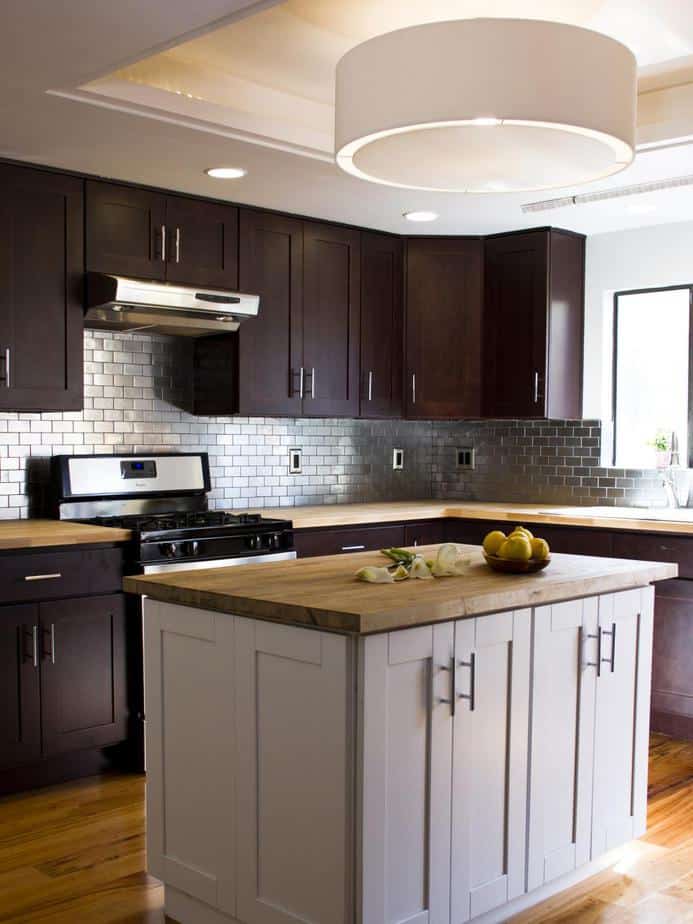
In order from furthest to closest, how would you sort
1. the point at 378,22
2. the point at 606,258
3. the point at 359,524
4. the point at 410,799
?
1. the point at 606,258
2. the point at 359,524
3. the point at 378,22
4. the point at 410,799

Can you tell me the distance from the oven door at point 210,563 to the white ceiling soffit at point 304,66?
1.66 m

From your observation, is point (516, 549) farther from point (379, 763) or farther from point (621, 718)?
point (379, 763)

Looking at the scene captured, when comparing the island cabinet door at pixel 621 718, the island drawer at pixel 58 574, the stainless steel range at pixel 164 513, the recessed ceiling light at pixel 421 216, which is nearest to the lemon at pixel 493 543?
the island cabinet door at pixel 621 718

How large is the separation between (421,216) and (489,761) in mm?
3130

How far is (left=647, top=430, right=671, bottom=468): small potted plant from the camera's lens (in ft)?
17.3

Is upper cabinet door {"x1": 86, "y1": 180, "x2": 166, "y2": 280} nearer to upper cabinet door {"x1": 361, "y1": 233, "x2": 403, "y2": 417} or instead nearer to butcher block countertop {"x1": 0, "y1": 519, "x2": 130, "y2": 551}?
butcher block countertop {"x1": 0, "y1": 519, "x2": 130, "y2": 551}

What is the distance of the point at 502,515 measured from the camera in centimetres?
520

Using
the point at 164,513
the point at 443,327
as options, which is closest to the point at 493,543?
the point at 164,513

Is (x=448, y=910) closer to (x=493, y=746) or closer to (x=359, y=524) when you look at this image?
(x=493, y=746)

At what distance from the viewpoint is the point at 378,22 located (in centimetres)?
356

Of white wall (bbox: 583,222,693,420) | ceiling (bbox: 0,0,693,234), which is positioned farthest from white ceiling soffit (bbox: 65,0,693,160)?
white wall (bbox: 583,222,693,420)

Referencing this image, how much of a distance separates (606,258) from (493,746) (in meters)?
3.51

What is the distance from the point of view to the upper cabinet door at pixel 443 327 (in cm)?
563

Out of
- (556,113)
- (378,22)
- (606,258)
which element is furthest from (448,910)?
(606,258)
